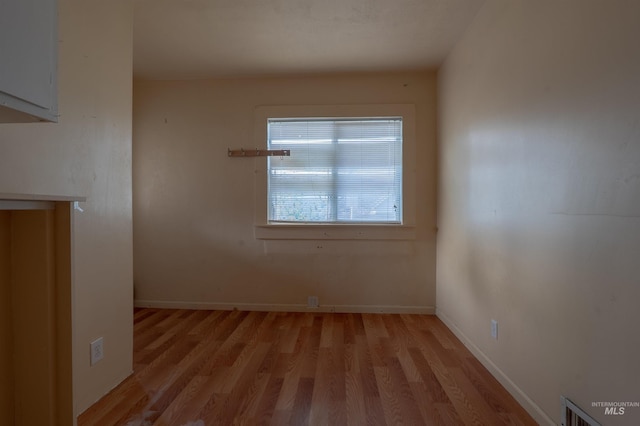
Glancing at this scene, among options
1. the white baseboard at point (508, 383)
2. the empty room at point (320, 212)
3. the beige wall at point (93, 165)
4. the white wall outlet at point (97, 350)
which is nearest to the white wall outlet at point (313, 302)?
the empty room at point (320, 212)

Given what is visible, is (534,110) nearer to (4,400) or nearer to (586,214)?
(586,214)

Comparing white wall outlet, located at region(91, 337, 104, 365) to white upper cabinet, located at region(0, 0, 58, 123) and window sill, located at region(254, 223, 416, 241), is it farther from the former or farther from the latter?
window sill, located at region(254, 223, 416, 241)

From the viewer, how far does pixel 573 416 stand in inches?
51.7

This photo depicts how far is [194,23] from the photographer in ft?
7.72

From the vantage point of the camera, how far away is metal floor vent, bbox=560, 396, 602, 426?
1223mm

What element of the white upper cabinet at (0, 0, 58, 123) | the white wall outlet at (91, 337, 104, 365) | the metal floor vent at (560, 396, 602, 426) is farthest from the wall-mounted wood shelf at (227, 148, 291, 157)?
the metal floor vent at (560, 396, 602, 426)

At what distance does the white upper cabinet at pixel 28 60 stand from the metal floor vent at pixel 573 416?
229 centimetres

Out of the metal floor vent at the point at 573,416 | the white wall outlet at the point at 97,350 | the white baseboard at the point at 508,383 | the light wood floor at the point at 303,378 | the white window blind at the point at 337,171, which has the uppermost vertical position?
the white window blind at the point at 337,171

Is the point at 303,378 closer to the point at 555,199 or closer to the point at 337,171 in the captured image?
the point at 555,199

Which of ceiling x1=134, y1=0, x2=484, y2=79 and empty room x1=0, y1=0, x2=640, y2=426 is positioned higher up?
ceiling x1=134, y1=0, x2=484, y2=79

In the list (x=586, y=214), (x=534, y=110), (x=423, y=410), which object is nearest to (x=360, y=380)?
(x=423, y=410)

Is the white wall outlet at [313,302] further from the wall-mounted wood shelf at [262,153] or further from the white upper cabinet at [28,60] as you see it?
the white upper cabinet at [28,60]

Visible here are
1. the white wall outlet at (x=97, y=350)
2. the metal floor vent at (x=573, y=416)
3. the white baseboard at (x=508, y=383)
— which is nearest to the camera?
the metal floor vent at (x=573, y=416)

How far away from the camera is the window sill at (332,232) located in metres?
3.19
